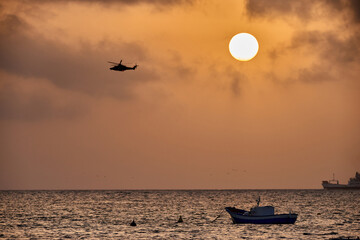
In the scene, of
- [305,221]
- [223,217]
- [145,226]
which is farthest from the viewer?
[223,217]

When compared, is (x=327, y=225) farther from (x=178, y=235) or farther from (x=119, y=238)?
(x=119, y=238)

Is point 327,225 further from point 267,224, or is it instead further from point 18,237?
point 18,237

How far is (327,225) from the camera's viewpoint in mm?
93938

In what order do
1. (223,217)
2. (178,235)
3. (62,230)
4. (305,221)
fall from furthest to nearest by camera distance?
1. (223,217)
2. (305,221)
3. (62,230)
4. (178,235)

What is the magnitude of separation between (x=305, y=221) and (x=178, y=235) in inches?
1291

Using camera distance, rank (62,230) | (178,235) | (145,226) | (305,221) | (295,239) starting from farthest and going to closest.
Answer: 1. (305,221)
2. (145,226)
3. (62,230)
4. (178,235)
5. (295,239)

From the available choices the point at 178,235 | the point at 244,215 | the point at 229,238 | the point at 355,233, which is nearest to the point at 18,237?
the point at 178,235

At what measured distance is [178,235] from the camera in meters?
78.4

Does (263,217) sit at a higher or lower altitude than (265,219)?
higher

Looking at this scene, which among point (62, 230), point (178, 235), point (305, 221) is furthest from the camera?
point (305, 221)

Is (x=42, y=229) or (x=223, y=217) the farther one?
(x=223, y=217)

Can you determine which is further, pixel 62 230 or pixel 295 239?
pixel 62 230

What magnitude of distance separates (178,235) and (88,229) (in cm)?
1629

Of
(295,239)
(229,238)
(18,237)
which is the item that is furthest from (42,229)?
(295,239)
